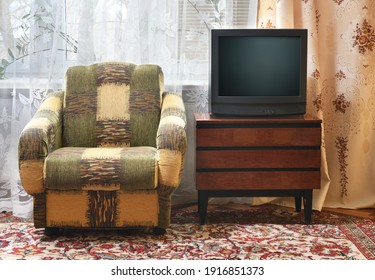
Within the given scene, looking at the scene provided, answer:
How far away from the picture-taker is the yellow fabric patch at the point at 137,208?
145 inches

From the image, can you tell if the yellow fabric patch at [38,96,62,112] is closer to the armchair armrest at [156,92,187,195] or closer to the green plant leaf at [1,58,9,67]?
the green plant leaf at [1,58,9,67]

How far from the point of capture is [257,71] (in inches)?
161

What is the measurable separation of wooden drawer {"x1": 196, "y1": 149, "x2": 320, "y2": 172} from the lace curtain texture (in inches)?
16.9

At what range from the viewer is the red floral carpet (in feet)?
11.5

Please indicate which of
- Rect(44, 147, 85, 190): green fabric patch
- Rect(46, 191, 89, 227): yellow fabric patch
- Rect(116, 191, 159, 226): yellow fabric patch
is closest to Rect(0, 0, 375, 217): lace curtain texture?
Rect(46, 191, 89, 227): yellow fabric patch

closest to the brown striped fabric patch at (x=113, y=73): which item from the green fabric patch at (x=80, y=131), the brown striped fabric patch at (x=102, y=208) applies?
the green fabric patch at (x=80, y=131)

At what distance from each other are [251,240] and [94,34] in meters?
1.64

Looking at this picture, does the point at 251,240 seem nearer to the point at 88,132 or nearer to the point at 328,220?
the point at 328,220

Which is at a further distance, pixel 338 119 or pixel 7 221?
pixel 338 119
